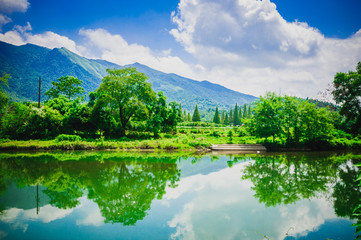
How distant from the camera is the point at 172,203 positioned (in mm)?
8461

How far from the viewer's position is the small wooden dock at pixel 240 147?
2506 centimetres

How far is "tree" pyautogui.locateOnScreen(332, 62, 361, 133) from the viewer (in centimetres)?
3158

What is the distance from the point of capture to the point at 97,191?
951 cm

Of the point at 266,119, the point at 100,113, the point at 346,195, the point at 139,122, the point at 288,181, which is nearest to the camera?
the point at 346,195

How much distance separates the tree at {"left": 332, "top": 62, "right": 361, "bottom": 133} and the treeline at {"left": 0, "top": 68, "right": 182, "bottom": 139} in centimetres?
2777

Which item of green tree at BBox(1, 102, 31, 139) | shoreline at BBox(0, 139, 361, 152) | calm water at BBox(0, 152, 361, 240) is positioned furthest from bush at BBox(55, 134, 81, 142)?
calm water at BBox(0, 152, 361, 240)

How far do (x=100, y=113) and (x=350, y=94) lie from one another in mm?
39237

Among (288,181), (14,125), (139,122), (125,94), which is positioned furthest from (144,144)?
(288,181)

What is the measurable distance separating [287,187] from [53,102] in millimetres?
29808

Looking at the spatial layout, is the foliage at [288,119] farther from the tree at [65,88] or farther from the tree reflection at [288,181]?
the tree at [65,88]

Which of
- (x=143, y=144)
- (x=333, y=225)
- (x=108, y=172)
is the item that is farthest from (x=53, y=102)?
(x=333, y=225)

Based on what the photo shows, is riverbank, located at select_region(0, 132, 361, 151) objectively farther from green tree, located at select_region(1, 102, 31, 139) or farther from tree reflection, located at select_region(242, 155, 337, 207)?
tree reflection, located at select_region(242, 155, 337, 207)

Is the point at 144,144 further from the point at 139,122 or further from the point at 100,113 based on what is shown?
the point at 100,113

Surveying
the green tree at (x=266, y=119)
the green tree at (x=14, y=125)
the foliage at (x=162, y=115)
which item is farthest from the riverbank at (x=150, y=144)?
the foliage at (x=162, y=115)
